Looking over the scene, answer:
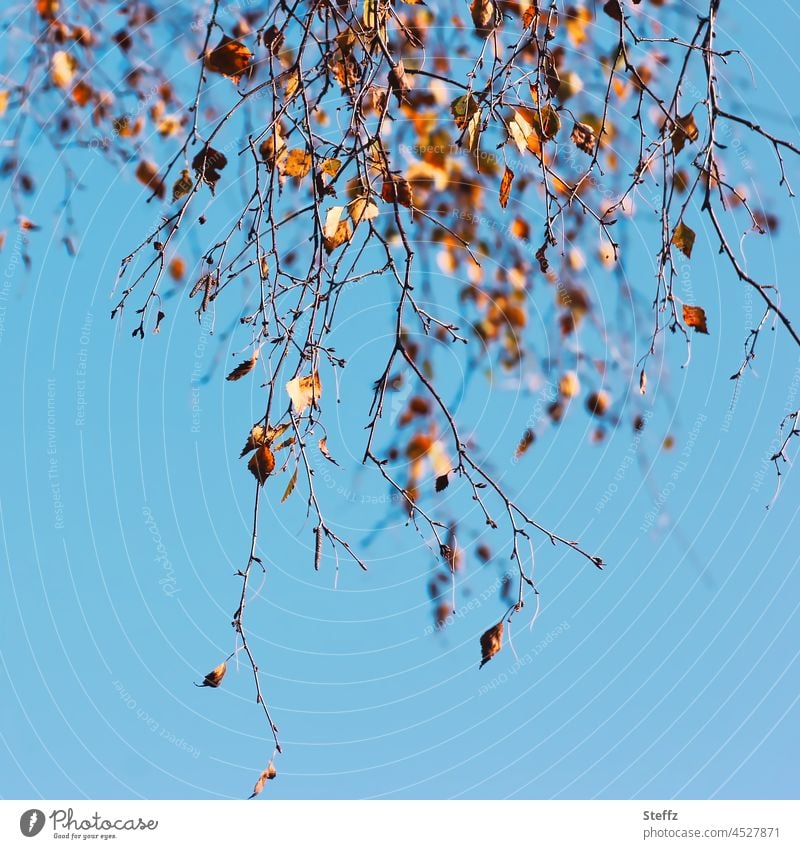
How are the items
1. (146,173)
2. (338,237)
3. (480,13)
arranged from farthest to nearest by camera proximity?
1. (146,173)
2. (480,13)
3. (338,237)

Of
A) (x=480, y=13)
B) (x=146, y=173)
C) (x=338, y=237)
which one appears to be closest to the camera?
(x=338, y=237)

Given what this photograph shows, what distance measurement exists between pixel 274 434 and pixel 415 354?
3.05 feet

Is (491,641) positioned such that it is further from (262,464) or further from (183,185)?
(183,185)

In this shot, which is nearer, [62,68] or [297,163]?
[297,163]

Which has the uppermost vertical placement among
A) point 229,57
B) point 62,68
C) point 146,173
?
point 62,68

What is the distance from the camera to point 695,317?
1.26 meters

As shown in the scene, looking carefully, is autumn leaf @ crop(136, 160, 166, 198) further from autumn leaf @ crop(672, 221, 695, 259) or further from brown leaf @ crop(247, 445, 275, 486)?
autumn leaf @ crop(672, 221, 695, 259)

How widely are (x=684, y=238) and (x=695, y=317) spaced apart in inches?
3.8

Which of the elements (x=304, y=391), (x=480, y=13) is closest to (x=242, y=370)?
(x=304, y=391)

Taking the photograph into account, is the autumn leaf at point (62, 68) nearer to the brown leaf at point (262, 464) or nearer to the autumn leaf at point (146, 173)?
the autumn leaf at point (146, 173)

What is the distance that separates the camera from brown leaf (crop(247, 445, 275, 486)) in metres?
1.23

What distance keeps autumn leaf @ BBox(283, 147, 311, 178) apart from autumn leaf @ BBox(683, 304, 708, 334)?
464mm

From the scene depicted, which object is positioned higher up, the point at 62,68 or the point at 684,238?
the point at 62,68
